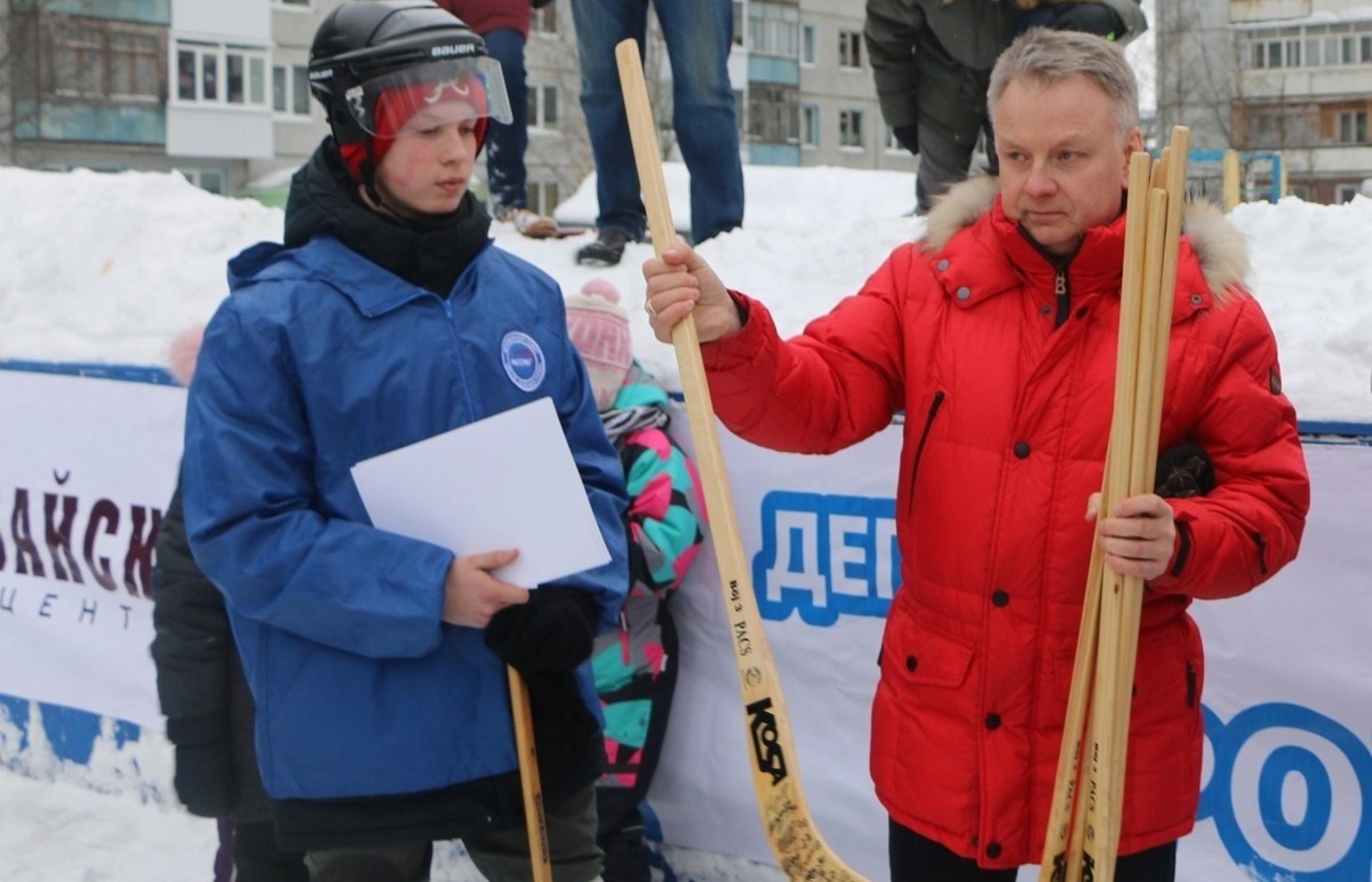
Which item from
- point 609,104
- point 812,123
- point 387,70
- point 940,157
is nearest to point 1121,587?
point 387,70

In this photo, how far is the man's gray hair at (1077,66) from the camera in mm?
2334

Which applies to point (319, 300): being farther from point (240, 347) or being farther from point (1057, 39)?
point (1057, 39)

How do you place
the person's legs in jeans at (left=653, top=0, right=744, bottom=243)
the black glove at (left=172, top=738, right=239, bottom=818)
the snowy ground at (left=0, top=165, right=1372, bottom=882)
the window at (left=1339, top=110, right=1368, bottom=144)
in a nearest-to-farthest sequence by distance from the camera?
1. the black glove at (left=172, top=738, right=239, bottom=818)
2. the snowy ground at (left=0, top=165, right=1372, bottom=882)
3. the person's legs in jeans at (left=653, top=0, right=744, bottom=243)
4. the window at (left=1339, top=110, right=1368, bottom=144)

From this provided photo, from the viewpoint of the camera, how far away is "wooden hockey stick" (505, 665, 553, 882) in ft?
8.68

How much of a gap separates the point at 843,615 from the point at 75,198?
476cm

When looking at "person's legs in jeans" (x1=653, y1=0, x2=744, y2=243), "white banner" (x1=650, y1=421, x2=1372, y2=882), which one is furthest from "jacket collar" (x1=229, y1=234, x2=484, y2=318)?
"person's legs in jeans" (x1=653, y1=0, x2=744, y2=243)

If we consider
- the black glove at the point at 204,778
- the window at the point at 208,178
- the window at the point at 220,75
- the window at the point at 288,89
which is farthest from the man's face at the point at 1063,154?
the window at the point at 288,89

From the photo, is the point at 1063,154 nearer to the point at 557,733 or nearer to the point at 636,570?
the point at 557,733

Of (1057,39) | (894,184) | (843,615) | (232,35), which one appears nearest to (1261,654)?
(843,615)

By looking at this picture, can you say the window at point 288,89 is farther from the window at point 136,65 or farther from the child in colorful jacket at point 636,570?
the child in colorful jacket at point 636,570

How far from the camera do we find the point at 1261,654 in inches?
142

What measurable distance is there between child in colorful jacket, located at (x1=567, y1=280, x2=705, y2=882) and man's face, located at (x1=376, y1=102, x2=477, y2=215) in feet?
4.62

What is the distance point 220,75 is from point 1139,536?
127 feet

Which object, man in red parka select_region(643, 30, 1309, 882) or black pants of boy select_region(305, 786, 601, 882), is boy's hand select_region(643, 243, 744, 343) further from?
black pants of boy select_region(305, 786, 601, 882)
